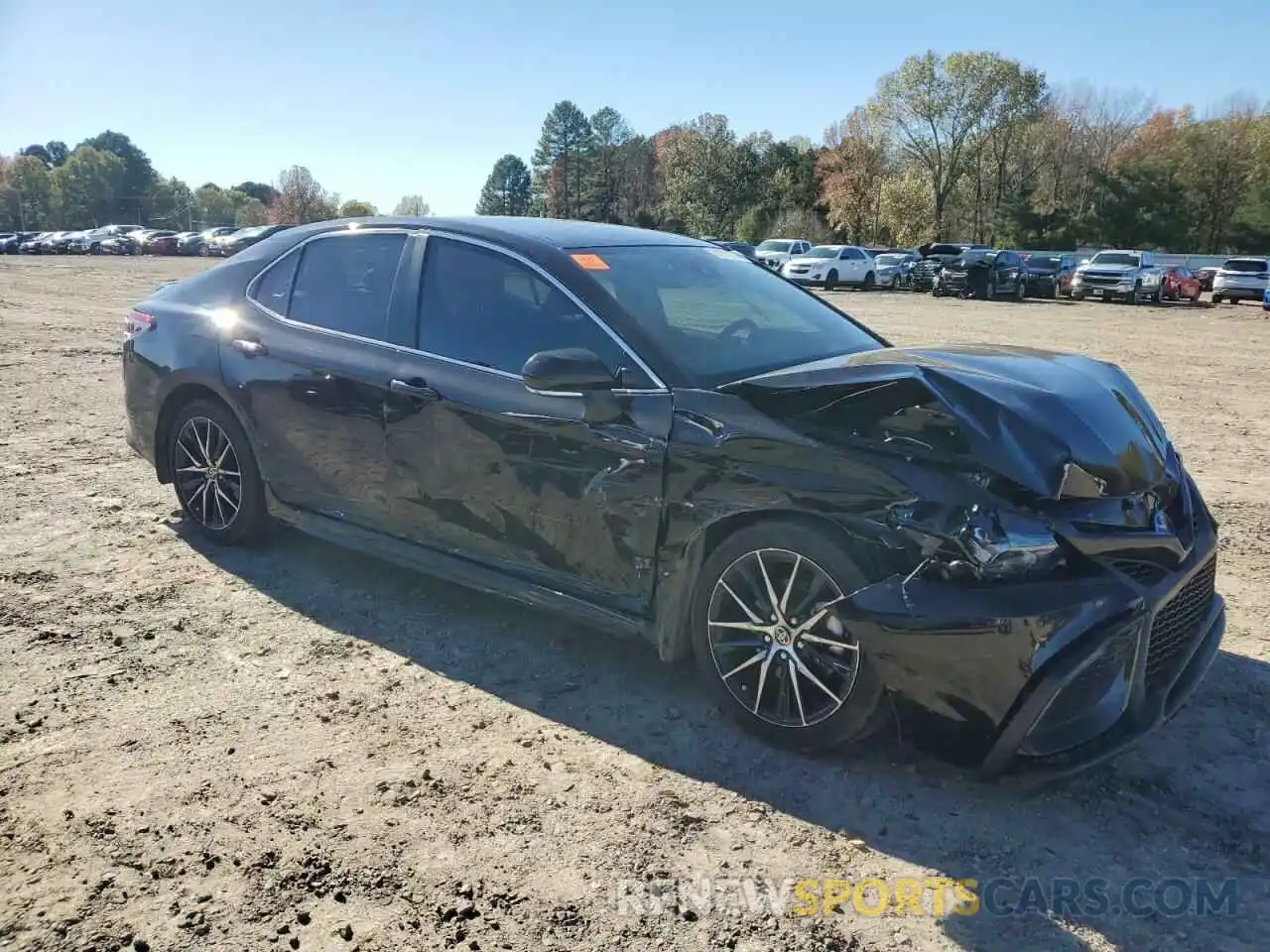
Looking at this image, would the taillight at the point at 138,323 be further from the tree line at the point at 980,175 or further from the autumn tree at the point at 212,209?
the autumn tree at the point at 212,209

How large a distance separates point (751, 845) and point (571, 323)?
1.98 m

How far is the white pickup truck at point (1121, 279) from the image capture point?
33.8 meters

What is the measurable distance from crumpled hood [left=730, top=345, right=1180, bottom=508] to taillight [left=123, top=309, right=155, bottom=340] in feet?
11.6

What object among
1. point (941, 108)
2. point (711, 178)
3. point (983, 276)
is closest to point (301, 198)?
point (711, 178)

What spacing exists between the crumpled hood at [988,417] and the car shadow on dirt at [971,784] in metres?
0.93

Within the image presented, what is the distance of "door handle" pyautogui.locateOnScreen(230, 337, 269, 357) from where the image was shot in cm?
460

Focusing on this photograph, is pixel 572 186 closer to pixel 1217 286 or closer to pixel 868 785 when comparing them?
pixel 1217 286

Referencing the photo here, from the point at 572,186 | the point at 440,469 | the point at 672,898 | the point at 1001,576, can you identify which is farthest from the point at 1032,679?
the point at 572,186

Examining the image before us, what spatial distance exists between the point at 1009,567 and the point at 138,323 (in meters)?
4.66

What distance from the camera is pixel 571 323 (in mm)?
3674

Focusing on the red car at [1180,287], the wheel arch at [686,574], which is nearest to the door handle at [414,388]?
the wheel arch at [686,574]

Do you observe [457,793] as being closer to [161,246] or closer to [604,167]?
[161,246]

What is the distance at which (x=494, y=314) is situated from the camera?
3.93 meters

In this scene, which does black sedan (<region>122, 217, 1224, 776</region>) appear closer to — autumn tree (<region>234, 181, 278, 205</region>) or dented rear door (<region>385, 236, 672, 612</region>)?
dented rear door (<region>385, 236, 672, 612</region>)
